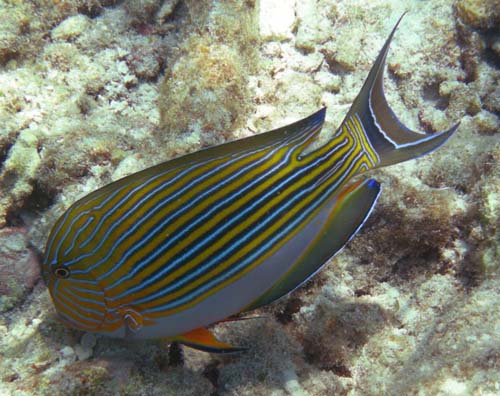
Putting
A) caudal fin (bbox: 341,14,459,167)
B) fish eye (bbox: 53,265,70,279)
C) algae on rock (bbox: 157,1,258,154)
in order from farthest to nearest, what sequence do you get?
algae on rock (bbox: 157,1,258,154), caudal fin (bbox: 341,14,459,167), fish eye (bbox: 53,265,70,279)

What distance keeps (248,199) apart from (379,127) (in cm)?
84

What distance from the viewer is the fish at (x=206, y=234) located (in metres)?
1.91

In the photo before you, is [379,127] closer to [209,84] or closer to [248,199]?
[248,199]

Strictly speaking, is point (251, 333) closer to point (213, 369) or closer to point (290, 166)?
point (213, 369)

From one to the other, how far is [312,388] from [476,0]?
3794mm

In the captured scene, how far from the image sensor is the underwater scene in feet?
6.36

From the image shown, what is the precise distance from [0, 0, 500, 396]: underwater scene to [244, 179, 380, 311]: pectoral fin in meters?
0.01

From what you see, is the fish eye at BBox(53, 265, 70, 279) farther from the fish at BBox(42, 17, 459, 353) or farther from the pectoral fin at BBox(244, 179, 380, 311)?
the pectoral fin at BBox(244, 179, 380, 311)

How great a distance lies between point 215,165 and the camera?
1964mm

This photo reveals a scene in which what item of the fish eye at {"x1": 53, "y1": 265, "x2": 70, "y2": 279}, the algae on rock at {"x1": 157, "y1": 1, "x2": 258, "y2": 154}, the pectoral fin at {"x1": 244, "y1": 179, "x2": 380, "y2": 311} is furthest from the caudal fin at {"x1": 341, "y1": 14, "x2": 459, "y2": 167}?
the fish eye at {"x1": 53, "y1": 265, "x2": 70, "y2": 279}

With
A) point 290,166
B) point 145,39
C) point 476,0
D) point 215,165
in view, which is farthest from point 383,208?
point 145,39

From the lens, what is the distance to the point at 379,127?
7.00ft

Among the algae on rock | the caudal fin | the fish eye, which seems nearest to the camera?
the fish eye

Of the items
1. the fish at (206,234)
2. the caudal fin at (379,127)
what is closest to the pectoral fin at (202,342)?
the fish at (206,234)
